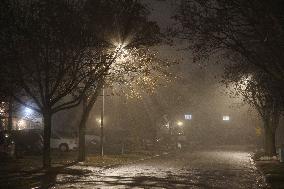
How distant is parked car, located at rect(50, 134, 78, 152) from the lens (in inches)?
1684

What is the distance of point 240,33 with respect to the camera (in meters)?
20.9

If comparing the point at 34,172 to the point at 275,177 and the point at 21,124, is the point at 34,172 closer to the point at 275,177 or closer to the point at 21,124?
the point at 275,177

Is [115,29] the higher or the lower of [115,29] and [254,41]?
the higher

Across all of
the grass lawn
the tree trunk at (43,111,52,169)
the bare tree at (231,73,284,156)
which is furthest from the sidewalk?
the bare tree at (231,73,284,156)

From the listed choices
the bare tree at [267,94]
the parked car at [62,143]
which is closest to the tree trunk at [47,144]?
the bare tree at [267,94]

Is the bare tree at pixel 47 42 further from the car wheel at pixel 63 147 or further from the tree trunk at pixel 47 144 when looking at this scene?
the car wheel at pixel 63 147

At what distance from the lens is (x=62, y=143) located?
141ft

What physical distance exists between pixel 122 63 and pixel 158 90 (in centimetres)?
4023

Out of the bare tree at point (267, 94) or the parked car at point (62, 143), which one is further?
the parked car at point (62, 143)

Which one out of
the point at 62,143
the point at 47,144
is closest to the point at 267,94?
the point at 47,144

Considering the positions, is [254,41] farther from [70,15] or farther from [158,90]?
[158,90]

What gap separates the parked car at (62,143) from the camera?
42781 millimetres

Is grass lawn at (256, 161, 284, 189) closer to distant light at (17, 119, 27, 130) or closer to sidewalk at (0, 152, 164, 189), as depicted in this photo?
sidewalk at (0, 152, 164, 189)

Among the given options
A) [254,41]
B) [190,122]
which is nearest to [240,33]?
[254,41]
